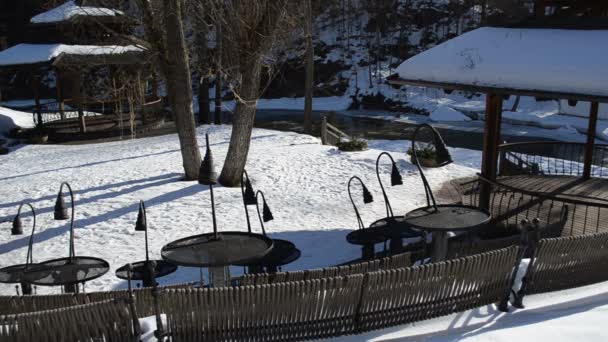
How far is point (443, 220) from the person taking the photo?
6395mm

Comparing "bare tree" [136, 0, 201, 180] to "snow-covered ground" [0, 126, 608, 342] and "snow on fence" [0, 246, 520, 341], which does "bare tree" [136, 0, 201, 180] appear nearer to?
"snow-covered ground" [0, 126, 608, 342]

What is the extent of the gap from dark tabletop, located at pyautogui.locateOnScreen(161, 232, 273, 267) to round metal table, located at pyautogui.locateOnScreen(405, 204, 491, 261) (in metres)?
1.71

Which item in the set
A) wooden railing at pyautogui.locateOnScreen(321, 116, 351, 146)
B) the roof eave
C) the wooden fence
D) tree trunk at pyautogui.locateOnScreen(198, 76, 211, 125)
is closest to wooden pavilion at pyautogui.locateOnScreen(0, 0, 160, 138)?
tree trunk at pyautogui.locateOnScreen(198, 76, 211, 125)

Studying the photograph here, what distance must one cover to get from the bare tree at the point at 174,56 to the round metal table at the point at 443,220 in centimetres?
832

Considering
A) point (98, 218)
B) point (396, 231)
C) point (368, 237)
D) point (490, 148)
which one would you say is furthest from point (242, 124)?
point (396, 231)

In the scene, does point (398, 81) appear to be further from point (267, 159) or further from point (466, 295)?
point (267, 159)

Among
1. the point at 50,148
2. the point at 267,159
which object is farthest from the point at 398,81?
the point at 50,148

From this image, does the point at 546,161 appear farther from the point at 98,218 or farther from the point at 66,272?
the point at 66,272

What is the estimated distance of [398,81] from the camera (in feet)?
31.8

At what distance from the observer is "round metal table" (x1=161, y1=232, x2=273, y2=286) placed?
534cm

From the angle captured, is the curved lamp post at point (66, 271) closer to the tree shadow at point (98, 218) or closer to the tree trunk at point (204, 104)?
the tree shadow at point (98, 218)

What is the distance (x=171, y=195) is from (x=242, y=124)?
2.44 meters

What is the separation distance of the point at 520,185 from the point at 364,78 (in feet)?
123

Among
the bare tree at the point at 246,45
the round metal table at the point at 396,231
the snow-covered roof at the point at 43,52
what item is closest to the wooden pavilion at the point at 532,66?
the round metal table at the point at 396,231
